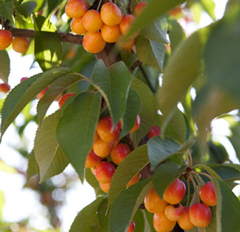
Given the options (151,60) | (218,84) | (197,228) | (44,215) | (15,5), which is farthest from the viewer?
(44,215)

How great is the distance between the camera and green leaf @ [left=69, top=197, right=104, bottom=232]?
3.15 feet

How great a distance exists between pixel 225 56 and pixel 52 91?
529mm

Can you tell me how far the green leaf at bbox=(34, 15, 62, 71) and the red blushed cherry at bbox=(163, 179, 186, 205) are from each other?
44 centimetres

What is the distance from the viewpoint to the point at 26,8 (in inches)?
42.0

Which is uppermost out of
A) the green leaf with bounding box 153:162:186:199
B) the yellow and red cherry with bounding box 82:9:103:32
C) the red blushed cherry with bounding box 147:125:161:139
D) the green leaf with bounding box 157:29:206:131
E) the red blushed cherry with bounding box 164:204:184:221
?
the green leaf with bounding box 157:29:206:131

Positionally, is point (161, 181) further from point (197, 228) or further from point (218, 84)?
point (218, 84)

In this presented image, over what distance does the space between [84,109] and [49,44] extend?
377 mm

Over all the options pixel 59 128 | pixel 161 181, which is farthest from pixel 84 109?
pixel 161 181

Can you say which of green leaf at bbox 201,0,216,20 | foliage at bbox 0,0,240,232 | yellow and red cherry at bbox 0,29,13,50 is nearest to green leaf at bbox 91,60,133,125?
foliage at bbox 0,0,240,232

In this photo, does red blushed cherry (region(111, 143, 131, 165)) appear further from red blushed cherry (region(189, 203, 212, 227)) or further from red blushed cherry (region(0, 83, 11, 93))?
red blushed cherry (region(0, 83, 11, 93))

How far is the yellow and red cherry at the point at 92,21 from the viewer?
855mm

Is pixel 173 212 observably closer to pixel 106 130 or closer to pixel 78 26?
pixel 106 130

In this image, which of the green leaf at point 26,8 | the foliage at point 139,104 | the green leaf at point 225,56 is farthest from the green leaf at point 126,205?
the green leaf at point 26,8

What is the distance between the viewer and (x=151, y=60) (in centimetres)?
95
